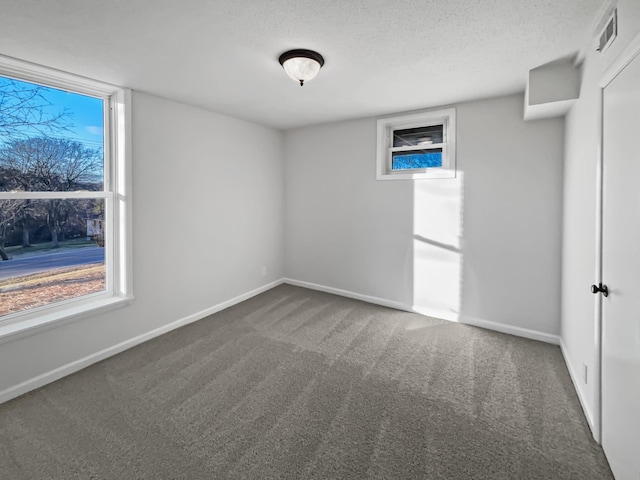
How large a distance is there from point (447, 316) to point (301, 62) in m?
3.02

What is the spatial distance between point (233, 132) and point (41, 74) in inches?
72.6

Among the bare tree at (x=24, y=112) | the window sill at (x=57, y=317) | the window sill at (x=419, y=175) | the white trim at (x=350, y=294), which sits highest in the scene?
the bare tree at (x=24, y=112)

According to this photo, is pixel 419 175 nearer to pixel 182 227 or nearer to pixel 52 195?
pixel 182 227

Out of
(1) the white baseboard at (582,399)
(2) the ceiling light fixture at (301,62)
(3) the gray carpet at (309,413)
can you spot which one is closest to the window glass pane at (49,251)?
(3) the gray carpet at (309,413)

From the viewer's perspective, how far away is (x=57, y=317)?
240cm

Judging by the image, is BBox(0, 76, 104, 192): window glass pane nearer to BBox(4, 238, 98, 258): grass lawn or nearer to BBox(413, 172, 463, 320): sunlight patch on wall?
BBox(4, 238, 98, 258): grass lawn

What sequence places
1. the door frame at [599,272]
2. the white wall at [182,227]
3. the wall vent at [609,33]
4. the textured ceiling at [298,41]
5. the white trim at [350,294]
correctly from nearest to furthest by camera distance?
the wall vent at [609,33], the textured ceiling at [298,41], the door frame at [599,272], the white wall at [182,227], the white trim at [350,294]

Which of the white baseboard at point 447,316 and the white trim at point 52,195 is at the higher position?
the white trim at point 52,195

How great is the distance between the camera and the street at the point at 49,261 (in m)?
2.30

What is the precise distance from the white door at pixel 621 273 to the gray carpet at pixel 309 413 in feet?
1.00

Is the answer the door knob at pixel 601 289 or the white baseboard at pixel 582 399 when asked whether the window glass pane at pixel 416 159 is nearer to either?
the door knob at pixel 601 289

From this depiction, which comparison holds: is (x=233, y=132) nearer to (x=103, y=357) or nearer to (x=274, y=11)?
(x=274, y=11)

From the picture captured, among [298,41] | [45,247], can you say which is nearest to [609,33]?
[298,41]

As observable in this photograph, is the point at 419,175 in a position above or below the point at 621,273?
above
